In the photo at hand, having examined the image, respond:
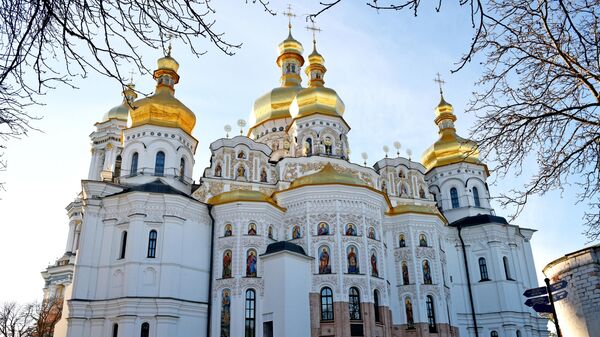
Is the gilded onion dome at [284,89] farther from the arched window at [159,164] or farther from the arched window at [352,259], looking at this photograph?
the arched window at [352,259]

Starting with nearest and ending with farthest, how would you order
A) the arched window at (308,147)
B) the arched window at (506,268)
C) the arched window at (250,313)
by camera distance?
the arched window at (250,313)
the arched window at (308,147)
the arched window at (506,268)

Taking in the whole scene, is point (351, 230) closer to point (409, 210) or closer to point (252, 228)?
point (409, 210)

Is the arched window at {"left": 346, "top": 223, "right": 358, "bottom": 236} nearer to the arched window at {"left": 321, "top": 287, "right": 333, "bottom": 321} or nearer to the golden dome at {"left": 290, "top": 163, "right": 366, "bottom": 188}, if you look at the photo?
the golden dome at {"left": 290, "top": 163, "right": 366, "bottom": 188}

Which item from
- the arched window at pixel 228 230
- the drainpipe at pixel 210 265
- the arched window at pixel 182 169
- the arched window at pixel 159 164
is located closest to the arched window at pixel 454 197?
the arched window at pixel 228 230

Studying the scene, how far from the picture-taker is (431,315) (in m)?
24.5

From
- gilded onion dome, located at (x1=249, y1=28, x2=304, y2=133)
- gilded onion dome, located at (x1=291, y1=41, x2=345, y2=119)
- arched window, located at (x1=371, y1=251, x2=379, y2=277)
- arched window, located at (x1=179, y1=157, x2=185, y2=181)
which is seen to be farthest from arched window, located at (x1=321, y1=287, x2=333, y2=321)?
gilded onion dome, located at (x1=249, y1=28, x2=304, y2=133)

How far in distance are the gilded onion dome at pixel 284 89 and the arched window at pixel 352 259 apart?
1524 centimetres

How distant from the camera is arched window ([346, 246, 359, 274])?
2268 cm

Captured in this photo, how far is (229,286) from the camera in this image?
22.3 metres

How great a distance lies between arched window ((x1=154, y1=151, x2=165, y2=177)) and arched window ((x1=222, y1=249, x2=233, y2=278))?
6.32 m

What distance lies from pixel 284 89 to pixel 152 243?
18859 mm

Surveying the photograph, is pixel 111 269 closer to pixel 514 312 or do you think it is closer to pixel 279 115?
pixel 279 115

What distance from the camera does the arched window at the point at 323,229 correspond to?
2338 centimetres

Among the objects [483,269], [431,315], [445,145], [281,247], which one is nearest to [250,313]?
[281,247]
